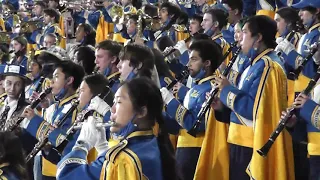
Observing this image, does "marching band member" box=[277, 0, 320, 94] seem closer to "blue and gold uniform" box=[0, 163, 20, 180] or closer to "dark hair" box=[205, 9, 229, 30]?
"dark hair" box=[205, 9, 229, 30]

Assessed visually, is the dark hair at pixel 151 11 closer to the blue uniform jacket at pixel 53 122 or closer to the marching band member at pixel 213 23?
the marching band member at pixel 213 23

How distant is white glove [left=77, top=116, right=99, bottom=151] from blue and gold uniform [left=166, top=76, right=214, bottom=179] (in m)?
1.34

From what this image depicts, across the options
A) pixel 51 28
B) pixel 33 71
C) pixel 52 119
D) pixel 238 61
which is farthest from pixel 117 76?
pixel 51 28

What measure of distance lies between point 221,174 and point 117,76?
3.51 feet

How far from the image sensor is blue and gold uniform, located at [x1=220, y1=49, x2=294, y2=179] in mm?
3961

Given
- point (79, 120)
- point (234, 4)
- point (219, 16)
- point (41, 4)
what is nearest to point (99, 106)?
point (79, 120)

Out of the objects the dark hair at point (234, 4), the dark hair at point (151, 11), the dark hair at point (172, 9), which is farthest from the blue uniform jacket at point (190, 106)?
the dark hair at point (151, 11)

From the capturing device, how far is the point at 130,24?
7.95 m

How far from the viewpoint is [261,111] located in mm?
3953

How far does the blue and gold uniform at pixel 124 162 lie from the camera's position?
2734 millimetres

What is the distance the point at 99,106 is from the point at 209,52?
3.65ft

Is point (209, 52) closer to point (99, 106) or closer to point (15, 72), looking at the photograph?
point (99, 106)

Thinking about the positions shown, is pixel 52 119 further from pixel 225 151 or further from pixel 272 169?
pixel 272 169

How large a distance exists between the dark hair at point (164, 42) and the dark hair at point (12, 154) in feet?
14.3
